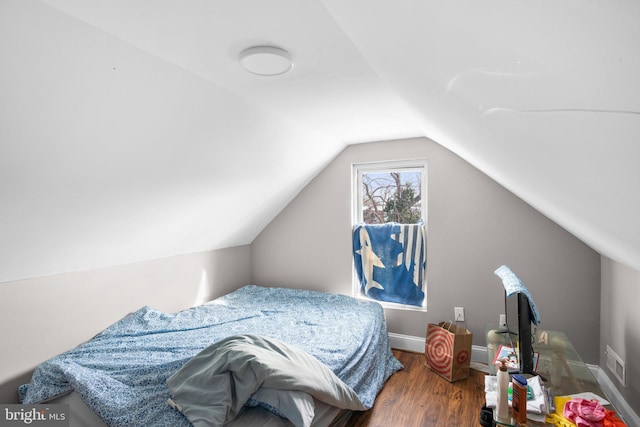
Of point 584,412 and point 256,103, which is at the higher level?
point 256,103

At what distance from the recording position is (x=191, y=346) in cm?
234

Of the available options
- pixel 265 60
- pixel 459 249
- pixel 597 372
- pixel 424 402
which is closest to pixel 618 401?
pixel 597 372

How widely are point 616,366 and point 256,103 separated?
10.0 ft

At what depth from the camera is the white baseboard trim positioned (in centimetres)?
213

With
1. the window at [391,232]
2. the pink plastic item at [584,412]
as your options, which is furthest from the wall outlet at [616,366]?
the window at [391,232]

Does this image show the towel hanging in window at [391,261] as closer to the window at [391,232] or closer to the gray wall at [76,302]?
the window at [391,232]

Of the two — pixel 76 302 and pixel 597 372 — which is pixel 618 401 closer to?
pixel 597 372

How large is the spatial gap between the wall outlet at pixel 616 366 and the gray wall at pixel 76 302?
11.6 ft

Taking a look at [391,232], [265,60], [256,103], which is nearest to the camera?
[265,60]

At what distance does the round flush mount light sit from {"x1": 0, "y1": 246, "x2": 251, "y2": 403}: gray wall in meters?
1.98

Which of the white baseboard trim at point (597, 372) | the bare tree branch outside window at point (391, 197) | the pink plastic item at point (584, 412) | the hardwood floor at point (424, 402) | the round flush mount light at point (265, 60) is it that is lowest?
the hardwood floor at point (424, 402)

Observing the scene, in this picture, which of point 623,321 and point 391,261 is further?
point 391,261

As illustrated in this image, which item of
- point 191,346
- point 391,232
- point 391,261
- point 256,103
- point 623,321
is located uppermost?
→ point 256,103

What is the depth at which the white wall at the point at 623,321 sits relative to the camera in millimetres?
2068
